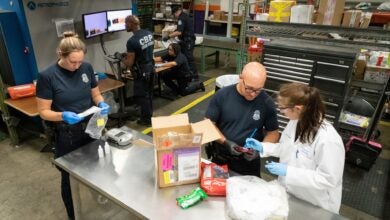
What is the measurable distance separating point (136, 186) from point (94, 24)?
128 inches

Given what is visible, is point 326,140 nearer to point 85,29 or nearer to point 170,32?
point 85,29

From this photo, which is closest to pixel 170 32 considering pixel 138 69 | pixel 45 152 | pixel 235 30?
pixel 235 30

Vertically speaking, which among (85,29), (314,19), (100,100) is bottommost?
(100,100)

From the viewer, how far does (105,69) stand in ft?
15.3

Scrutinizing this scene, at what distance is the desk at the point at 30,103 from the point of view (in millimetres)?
3146

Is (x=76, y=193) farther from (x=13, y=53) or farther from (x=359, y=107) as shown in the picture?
(x=359, y=107)

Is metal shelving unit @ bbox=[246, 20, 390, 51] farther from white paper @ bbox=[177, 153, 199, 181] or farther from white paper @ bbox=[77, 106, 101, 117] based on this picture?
white paper @ bbox=[77, 106, 101, 117]

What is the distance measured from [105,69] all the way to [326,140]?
3971mm

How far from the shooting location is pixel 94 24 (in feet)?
13.7

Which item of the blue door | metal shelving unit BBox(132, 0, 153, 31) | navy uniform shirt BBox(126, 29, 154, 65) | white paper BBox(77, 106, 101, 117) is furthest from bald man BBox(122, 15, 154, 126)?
metal shelving unit BBox(132, 0, 153, 31)

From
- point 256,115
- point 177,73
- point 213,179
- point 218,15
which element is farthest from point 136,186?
point 218,15

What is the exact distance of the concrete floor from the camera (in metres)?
2.65

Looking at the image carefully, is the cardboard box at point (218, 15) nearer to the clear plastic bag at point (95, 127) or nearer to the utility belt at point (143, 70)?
the utility belt at point (143, 70)

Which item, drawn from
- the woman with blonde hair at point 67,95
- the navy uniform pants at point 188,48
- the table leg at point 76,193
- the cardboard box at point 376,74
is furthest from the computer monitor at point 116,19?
the cardboard box at point 376,74
